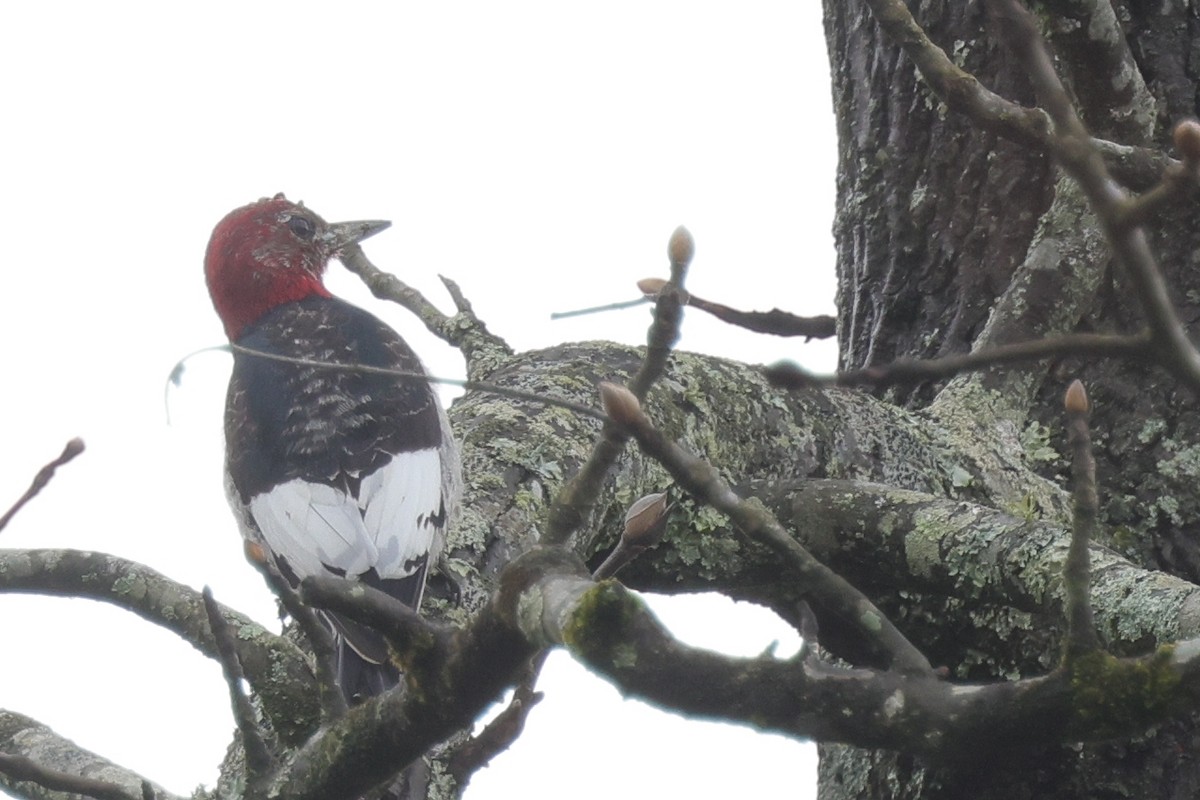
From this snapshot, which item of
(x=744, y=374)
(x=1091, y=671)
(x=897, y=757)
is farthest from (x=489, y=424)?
(x=1091, y=671)

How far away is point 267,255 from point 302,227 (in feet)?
0.68

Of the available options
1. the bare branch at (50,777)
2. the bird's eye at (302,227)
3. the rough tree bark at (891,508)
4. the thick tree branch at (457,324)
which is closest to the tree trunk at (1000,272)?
the rough tree bark at (891,508)

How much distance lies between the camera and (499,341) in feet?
9.75

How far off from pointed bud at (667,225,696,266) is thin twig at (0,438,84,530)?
1.95ft

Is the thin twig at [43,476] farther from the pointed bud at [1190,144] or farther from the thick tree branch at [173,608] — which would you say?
the pointed bud at [1190,144]

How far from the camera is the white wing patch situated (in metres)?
2.43

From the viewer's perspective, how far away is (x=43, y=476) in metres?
1.28

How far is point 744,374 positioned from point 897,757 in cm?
74

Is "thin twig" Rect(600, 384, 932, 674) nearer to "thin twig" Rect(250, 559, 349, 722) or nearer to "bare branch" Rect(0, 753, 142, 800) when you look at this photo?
"thin twig" Rect(250, 559, 349, 722)

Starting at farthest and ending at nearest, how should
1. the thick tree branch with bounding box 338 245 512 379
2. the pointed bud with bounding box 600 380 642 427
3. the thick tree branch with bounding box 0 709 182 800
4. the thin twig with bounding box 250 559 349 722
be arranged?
the thick tree branch with bounding box 338 245 512 379 → the thick tree branch with bounding box 0 709 182 800 → the thin twig with bounding box 250 559 349 722 → the pointed bud with bounding box 600 380 642 427

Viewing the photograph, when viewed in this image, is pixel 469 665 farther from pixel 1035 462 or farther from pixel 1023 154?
pixel 1023 154

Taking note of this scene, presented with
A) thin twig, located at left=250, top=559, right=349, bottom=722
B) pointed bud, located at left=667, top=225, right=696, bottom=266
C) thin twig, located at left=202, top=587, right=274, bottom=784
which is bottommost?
thin twig, located at left=202, top=587, right=274, bottom=784

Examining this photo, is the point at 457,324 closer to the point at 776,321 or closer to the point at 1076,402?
the point at 776,321

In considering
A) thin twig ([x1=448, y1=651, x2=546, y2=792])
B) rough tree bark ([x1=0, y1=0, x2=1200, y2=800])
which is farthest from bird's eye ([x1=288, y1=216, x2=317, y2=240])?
thin twig ([x1=448, y1=651, x2=546, y2=792])
